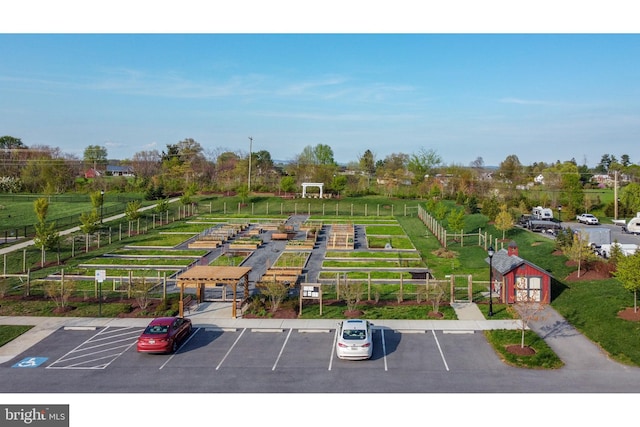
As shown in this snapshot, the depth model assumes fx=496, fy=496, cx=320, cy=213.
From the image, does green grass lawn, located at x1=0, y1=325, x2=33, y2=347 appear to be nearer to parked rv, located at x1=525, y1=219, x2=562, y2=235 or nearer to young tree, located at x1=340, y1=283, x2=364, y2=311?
young tree, located at x1=340, y1=283, x2=364, y2=311

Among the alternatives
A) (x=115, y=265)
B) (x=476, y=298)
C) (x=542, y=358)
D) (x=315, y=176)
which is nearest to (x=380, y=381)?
(x=542, y=358)

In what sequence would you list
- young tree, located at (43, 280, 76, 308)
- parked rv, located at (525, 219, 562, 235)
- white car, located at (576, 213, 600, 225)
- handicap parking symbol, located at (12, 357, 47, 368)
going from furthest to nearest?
white car, located at (576, 213, 600, 225)
parked rv, located at (525, 219, 562, 235)
young tree, located at (43, 280, 76, 308)
handicap parking symbol, located at (12, 357, 47, 368)

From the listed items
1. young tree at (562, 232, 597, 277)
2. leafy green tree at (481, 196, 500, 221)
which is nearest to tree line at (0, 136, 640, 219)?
leafy green tree at (481, 196, 500, 221)

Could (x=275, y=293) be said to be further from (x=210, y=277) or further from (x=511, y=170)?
(x=511, y=170)

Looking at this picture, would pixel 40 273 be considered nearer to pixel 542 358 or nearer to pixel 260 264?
pixel 260 264

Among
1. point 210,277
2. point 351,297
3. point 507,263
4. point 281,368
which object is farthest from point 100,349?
point 507,263

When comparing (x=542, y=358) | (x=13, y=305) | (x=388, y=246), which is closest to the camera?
(x=542, y=358)
